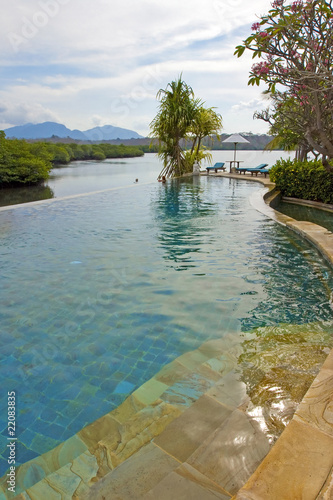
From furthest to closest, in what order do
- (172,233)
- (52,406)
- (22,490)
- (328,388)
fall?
1. (172,233)
2. (52,406)
3. (328,388)
4. (22,490)

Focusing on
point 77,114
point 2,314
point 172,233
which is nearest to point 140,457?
point 2,314

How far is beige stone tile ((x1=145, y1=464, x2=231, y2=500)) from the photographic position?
141cm

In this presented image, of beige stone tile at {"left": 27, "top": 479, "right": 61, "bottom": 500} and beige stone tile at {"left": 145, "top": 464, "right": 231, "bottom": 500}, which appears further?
beige stone tile at {"left": 27, "top": 479, "right": 61, "bottom": 500}

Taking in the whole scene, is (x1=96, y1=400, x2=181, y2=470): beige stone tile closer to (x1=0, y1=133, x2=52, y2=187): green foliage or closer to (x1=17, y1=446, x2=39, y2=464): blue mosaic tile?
(x1=17, y1=446, x2=39, y2=464): blue mosaic tile

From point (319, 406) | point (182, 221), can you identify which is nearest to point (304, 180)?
point (182, 221)

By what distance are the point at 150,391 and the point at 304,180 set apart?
33.5 ft

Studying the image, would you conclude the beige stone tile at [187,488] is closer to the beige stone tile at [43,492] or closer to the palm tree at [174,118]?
the beige stone tile at [43,492]

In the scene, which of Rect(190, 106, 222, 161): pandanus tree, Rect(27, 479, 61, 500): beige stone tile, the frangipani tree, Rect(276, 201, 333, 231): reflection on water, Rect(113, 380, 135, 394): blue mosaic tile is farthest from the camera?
Rect(190, 106, 222, 161): pandanus tree

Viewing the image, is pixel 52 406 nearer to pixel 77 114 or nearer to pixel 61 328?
pixel 61 328

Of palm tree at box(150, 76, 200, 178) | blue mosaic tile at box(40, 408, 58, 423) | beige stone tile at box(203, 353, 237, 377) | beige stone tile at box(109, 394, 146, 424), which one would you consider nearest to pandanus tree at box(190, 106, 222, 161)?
palm tree at box(150, 76, 200, 178)

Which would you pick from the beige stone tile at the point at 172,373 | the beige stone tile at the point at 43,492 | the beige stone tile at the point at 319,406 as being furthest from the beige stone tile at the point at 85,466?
the beige stone tile at the point at 319,406

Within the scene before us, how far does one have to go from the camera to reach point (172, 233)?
6.89 metres

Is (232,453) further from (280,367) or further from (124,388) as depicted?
(124,388)

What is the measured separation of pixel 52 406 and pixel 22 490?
2.04ft
